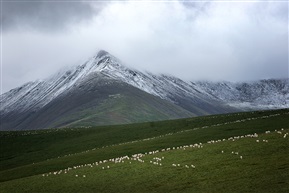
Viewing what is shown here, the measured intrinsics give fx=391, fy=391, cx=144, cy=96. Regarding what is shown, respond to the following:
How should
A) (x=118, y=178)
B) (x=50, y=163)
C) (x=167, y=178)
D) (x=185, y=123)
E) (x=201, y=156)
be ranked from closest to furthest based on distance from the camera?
1. (x=167, y=178)
2. (x=118, y=178)
3. (x=201, y=156)
4. (x=50, y=163)
5. (x=185, y=123)

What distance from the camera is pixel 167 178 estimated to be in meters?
36.6

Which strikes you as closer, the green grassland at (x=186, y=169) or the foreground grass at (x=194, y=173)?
the foreground grass at (x=194, y=173)

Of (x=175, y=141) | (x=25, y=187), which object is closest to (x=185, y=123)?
(x=175, y=141)

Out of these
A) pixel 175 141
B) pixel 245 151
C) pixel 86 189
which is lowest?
pixel 86 189

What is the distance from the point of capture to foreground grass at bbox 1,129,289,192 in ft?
106

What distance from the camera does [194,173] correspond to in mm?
36625

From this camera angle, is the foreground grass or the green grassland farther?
the green grassland

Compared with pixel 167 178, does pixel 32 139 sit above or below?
above

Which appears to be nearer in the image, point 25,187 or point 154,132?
point 25,187

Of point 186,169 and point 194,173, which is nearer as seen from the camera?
point 194,173

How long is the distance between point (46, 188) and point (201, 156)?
54.9ft

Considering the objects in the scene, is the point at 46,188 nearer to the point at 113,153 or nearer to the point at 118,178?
the point at 118,178

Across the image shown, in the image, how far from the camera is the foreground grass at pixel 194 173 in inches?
1271

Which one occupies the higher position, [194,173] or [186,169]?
[186,169]
